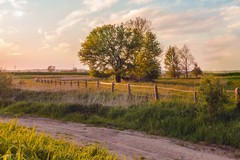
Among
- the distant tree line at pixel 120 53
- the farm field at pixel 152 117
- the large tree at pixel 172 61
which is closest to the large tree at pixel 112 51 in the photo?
the distant tree line at pixel 120 53

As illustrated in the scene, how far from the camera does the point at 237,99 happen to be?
1305 centimetres

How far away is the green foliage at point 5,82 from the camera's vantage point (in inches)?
889

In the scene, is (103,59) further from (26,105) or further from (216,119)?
(216,119)

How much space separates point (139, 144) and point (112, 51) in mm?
43853

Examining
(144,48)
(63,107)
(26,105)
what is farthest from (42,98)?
(144,48)

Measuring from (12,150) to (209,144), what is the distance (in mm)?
7754

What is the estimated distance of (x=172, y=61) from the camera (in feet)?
240

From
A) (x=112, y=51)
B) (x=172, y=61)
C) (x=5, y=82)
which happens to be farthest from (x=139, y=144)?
(x=172, y=61)

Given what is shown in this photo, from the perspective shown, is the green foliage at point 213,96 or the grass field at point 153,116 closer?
the grass field at point 153,116

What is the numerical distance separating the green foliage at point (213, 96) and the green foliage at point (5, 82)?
15.8m

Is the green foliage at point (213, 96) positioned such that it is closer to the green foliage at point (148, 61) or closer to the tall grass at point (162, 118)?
the tall grass at point (162, 118)

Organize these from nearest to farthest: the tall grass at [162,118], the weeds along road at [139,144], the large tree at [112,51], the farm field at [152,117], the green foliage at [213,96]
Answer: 1. the weeds along road at [139,144]
2. the farm field at [152,117]
3. the tall grass at [162,118]
4. the green foliage at [213,96]
5. the large tree at [112,51]

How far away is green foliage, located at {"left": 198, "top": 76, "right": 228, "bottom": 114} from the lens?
12.7 meters

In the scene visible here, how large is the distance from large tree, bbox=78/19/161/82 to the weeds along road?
40209 millimetres
